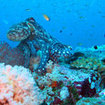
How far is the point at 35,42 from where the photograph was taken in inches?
296

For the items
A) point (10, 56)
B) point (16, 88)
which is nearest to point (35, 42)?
point (10, 56)

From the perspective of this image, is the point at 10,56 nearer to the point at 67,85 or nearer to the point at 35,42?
the point at 35,42

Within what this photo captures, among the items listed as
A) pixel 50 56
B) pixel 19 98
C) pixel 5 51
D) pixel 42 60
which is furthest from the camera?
pixel 50 56

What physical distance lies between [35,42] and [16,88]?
437cm

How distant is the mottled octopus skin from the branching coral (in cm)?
304

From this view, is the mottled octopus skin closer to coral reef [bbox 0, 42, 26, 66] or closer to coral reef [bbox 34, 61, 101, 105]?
coral reef [bbox 0, 42, 26, 66]

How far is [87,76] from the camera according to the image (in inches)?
202

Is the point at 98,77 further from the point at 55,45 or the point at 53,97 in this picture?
the point at 55,45

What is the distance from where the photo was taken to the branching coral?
3.02 m

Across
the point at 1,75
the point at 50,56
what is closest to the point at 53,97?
the point at 1,75

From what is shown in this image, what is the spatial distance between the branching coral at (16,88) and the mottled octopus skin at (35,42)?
3041mm

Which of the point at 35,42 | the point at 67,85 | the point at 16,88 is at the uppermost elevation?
the point at 35,42

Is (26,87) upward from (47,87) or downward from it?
downward

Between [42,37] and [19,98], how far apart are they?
4.95 meters
